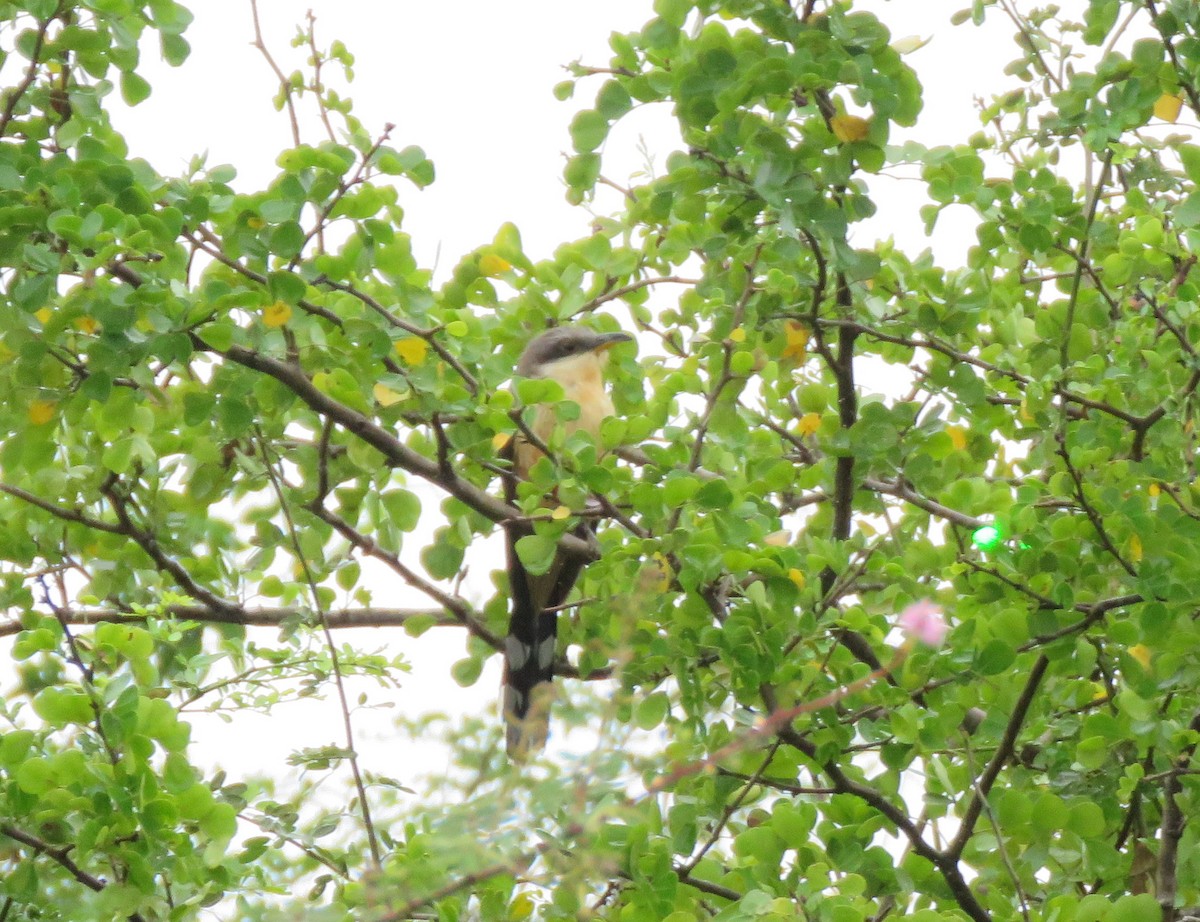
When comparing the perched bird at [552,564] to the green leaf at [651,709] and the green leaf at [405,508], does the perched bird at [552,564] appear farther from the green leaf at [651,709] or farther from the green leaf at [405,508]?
the green leaf at [651,709]

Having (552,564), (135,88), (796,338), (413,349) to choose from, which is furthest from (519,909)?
(135,88)

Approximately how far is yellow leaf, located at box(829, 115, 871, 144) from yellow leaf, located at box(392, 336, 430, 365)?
0.90 metres

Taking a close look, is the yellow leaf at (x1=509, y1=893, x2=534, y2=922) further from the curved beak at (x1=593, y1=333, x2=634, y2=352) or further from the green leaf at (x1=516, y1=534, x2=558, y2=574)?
the curved beak at (x1=593, y1=333, x2=634, y2=352)

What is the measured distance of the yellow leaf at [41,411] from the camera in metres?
2.73

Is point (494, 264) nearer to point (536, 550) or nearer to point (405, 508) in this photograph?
point (405, 508)

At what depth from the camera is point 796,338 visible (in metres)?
3.33

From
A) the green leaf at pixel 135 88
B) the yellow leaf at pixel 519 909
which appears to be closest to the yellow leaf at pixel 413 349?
the green leaf at pixel 135 88

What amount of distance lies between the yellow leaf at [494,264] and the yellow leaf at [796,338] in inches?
32.2

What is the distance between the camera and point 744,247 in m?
3.08

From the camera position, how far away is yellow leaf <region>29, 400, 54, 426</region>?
2.73 metres

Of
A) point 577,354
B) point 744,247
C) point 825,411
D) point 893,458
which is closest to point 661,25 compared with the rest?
point 744,247

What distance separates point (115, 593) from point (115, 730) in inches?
50.6

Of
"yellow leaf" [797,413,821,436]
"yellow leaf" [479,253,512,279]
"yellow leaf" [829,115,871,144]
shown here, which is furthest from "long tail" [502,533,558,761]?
"yellow leaf" [829,115,871,144]

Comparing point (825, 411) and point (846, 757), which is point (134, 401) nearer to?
point (846, 757)
